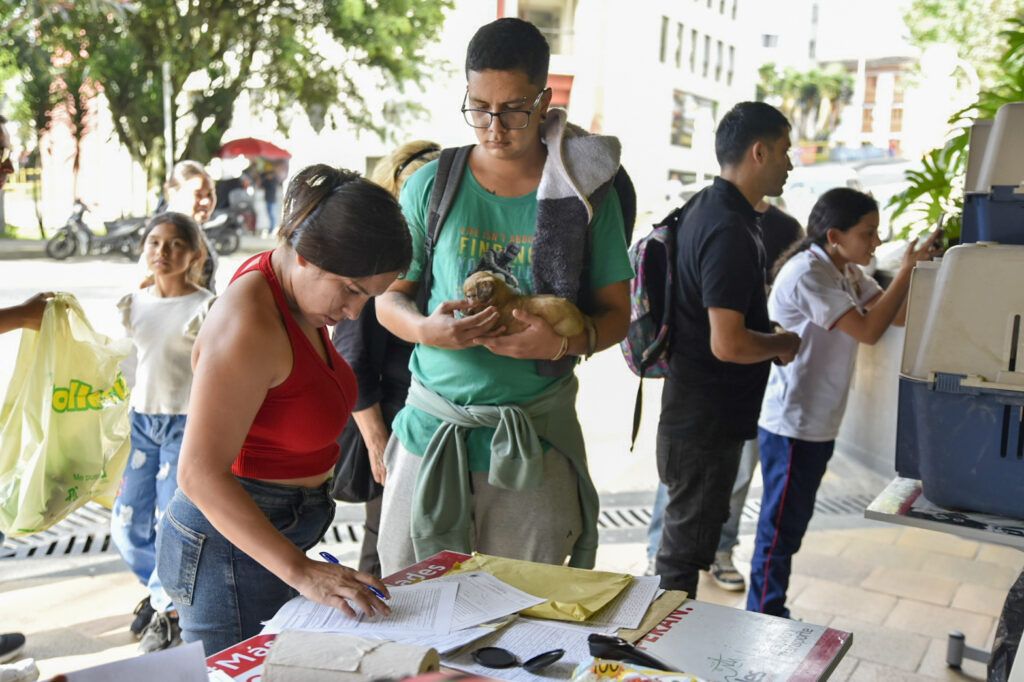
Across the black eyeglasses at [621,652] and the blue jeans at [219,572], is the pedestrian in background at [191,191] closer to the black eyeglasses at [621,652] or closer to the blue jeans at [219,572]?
the blue jeans at [219,572]

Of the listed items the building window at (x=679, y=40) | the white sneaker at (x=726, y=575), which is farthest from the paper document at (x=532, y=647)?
the building window at (x=679, y=40)

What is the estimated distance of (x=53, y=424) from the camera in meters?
2.73

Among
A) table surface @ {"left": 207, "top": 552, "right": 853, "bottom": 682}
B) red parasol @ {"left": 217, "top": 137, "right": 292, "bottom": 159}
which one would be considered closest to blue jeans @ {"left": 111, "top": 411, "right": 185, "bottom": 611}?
table surface @ {"left": 207, "top": 552, "right": 853, "bottom": 682}

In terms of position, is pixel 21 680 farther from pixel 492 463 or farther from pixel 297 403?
pixel 492 463

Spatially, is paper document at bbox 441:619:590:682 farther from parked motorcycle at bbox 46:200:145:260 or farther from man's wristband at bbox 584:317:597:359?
parked motorcycle at bbox 46:200:145:260

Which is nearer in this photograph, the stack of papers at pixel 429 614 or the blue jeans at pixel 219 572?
the stack of papers at pixel 429 614

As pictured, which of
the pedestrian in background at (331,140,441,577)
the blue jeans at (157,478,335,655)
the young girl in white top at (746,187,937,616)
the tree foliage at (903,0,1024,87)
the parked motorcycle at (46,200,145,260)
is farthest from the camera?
the tree foliage at (903,0,1024,87)

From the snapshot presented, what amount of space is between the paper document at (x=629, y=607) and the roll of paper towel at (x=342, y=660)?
34 cm

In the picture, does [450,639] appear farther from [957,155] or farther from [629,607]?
[957,155]

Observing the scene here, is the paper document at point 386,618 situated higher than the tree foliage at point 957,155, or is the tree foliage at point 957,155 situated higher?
the tree foliage at point 957,155

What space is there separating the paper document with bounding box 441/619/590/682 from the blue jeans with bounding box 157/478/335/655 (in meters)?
0.43

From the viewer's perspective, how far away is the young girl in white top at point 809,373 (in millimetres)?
3127

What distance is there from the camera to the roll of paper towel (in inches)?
46.1

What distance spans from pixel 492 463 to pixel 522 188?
0.59 m
